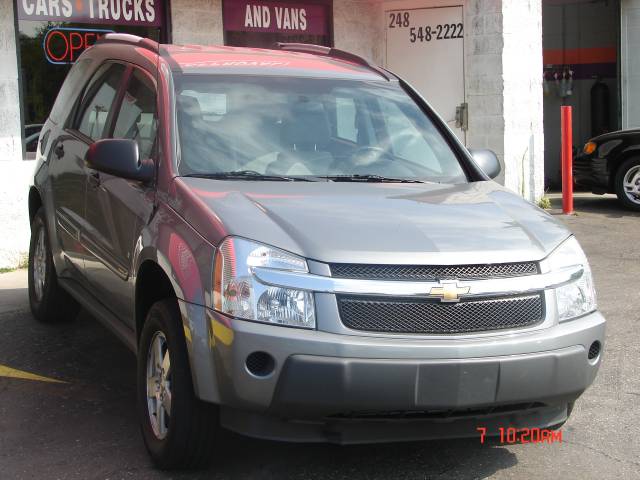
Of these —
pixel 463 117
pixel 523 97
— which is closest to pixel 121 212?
pixel 463 117

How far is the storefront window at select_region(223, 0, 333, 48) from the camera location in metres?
11.3

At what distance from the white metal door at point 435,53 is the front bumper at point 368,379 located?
9.10 metres

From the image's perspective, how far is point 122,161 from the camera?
4477 millimetres

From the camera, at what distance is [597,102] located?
748 inches

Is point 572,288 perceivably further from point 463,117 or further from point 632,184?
point 632,184

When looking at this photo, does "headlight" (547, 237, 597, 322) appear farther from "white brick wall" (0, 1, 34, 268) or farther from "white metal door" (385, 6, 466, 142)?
"white metal door" (385, 6, 466, 142)

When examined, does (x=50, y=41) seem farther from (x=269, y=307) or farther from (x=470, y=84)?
(x=269, y=307)

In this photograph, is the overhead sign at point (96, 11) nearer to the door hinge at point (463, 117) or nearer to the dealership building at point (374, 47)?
the dealership building at point (374, 47)

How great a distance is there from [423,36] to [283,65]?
7.85m

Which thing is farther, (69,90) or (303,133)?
(69,90)

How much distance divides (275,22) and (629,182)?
5082 mm

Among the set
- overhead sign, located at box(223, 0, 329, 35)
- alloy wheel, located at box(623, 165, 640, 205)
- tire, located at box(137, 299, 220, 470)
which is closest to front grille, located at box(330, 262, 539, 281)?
tire, located at box(137, 299, 220, 470)

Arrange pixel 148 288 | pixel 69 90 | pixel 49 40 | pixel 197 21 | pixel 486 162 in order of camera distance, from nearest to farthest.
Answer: pixel 148 288
pixel 486 162
pixel 69 90
pixel 49 40
pixel 197 21

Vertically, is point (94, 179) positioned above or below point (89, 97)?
below
